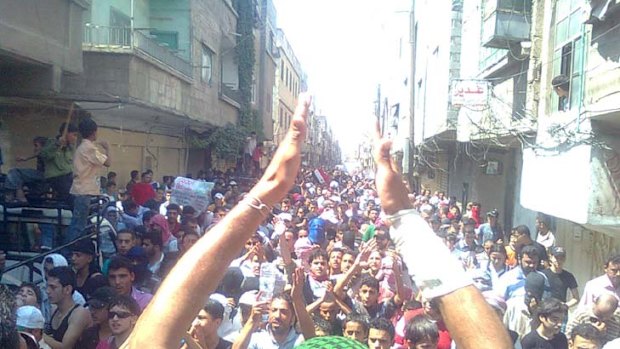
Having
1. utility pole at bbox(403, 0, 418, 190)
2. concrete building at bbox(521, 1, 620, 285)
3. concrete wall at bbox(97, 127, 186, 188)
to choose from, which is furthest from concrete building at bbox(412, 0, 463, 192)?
concrete wall at bbox(97, 127, 186, 188)

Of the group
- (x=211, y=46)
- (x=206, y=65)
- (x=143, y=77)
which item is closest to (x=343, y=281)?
(x=143, y=77)

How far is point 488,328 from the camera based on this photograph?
57.4 inches

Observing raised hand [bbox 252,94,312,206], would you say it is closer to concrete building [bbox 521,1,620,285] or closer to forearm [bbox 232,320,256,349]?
forearm [bbox 232,320,256,349]

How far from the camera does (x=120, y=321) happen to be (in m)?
4.38

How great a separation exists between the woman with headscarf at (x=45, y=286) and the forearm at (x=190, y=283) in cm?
425

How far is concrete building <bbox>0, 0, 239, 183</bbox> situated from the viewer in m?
10.4

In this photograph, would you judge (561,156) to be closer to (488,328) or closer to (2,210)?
(2,210)

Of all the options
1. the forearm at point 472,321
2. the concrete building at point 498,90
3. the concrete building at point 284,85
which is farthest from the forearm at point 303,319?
the concrete building at point 284,85

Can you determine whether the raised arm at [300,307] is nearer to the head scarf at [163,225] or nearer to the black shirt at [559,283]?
the black shirt at [559,283]

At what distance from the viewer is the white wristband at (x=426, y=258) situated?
153 cm

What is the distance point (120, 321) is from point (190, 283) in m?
3.22

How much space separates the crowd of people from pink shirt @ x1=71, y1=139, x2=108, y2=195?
0.02 metres

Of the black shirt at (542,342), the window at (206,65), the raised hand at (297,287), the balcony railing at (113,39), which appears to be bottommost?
the black shirt at (542,342)

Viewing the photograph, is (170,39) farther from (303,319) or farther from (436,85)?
(303,319)
